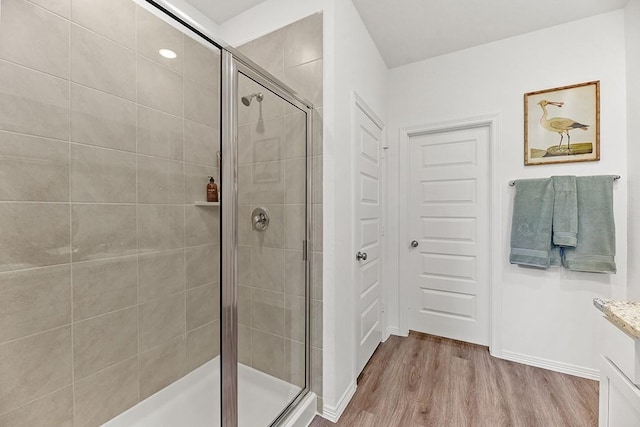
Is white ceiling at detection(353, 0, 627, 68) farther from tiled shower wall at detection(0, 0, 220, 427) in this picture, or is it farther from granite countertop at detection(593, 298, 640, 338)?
granite countertop at detection(593, 298, 640, 338)

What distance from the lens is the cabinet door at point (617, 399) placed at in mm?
907

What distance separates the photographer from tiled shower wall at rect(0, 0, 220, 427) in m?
1.15

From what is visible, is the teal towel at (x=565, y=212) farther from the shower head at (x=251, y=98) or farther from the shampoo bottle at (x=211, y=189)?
the shampoo bottle at (x=211, y=189)

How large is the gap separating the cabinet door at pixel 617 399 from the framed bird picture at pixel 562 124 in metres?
1.61

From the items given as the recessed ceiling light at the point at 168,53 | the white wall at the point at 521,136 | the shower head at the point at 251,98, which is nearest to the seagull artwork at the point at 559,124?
the white wall at the point at 521,136

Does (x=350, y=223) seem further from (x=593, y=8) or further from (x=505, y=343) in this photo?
(x=593, y=8)

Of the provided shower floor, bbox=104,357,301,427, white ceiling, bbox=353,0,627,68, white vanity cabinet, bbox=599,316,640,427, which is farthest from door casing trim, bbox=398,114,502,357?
shower floor, bbox=104,357,301,427

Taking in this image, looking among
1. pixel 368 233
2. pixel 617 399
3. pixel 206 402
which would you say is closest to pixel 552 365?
pixel 617 399

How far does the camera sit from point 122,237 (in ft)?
4.89

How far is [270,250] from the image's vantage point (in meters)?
1.52

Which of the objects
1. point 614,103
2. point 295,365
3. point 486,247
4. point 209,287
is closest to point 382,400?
point 295,365

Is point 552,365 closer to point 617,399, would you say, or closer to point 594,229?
point 594,229

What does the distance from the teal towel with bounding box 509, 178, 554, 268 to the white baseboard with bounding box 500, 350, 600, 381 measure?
29.8 inches

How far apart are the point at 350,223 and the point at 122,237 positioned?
1339 mm
